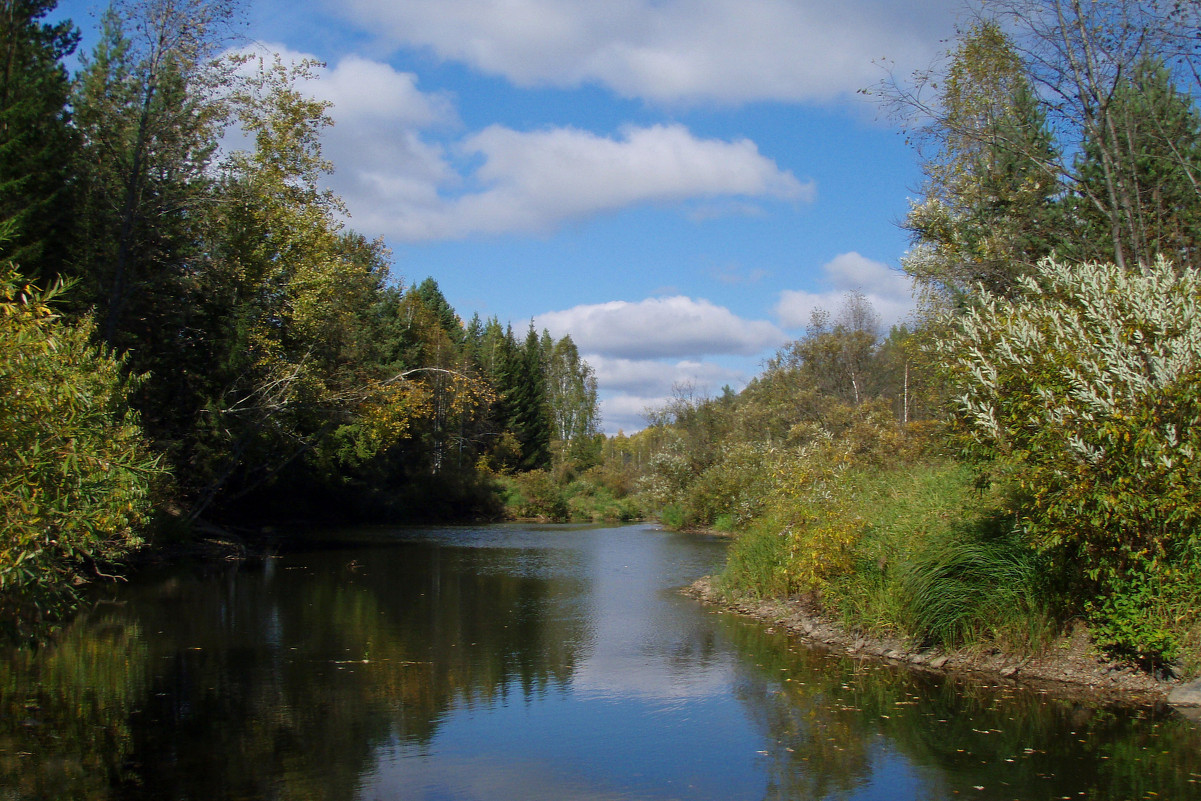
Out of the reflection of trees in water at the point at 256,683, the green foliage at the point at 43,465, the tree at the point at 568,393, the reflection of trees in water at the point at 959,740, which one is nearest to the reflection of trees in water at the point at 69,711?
the reflection of trees in water at the point at 256,683

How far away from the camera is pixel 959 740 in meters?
9.20

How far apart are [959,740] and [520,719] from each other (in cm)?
474

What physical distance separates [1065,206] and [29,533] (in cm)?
1901

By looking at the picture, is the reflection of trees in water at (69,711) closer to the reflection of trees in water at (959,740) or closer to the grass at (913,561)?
the reflection of trees in water at (959,740)

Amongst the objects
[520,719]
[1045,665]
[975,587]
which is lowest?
[520,719]

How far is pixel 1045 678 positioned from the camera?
37.1ft

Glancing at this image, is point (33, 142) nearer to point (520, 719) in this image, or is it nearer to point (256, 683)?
point (256, 683)

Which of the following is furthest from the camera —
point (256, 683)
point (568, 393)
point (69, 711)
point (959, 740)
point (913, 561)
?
point (568, 393)

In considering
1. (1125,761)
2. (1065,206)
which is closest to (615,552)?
(1065,206)

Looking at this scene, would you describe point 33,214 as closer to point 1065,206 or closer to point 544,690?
point 544,690

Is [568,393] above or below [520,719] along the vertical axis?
above

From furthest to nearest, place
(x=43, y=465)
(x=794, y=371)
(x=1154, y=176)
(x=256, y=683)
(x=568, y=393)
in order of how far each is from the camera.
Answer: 1. (x=568, y=393)
2. (x=794, y=371)
3. (x=1154, y=176)
4. (x=256, y=683)
5. (x=43, y=465)

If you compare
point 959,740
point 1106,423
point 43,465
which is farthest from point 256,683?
point 1106,423

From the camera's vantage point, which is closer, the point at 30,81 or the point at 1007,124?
the point at 1007,124
